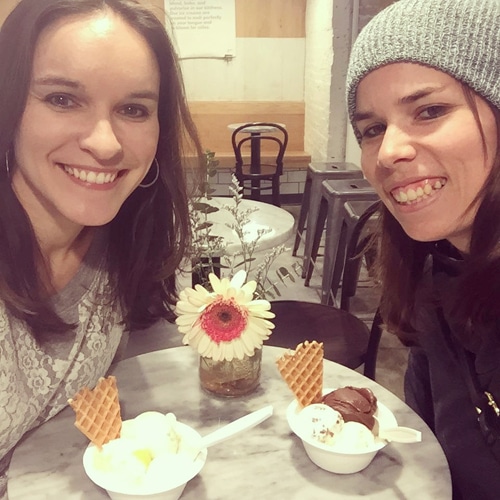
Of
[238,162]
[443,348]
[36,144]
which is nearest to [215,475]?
[443,348]

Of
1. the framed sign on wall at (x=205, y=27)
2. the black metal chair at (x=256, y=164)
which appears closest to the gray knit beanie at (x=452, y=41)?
the black metal chair at (x=256, y=164)

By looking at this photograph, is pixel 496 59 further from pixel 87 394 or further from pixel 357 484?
pixel 87 394

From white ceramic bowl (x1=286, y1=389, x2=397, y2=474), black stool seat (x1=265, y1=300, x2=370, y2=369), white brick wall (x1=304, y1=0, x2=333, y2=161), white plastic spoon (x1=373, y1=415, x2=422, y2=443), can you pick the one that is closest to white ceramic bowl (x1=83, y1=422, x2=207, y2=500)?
white ceramic bowl (x1=286, y1=389, x2=397, y2=474)

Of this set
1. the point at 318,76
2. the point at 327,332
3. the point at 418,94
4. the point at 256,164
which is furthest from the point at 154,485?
the point at 318,76

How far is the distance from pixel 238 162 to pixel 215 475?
469 cm

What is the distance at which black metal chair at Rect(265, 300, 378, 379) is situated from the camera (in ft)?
6.32

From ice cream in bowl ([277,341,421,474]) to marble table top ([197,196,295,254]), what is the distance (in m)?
0.90

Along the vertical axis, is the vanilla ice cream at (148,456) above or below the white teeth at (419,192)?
below

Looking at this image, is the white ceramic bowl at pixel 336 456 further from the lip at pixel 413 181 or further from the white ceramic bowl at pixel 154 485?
the lip at pixel 413 181

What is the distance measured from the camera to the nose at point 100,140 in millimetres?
1117

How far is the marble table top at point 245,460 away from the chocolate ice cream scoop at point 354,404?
9cm

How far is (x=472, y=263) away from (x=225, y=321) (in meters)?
0.51

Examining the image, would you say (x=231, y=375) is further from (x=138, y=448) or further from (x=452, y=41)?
(x=452, y=41)

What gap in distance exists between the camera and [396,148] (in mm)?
1077
